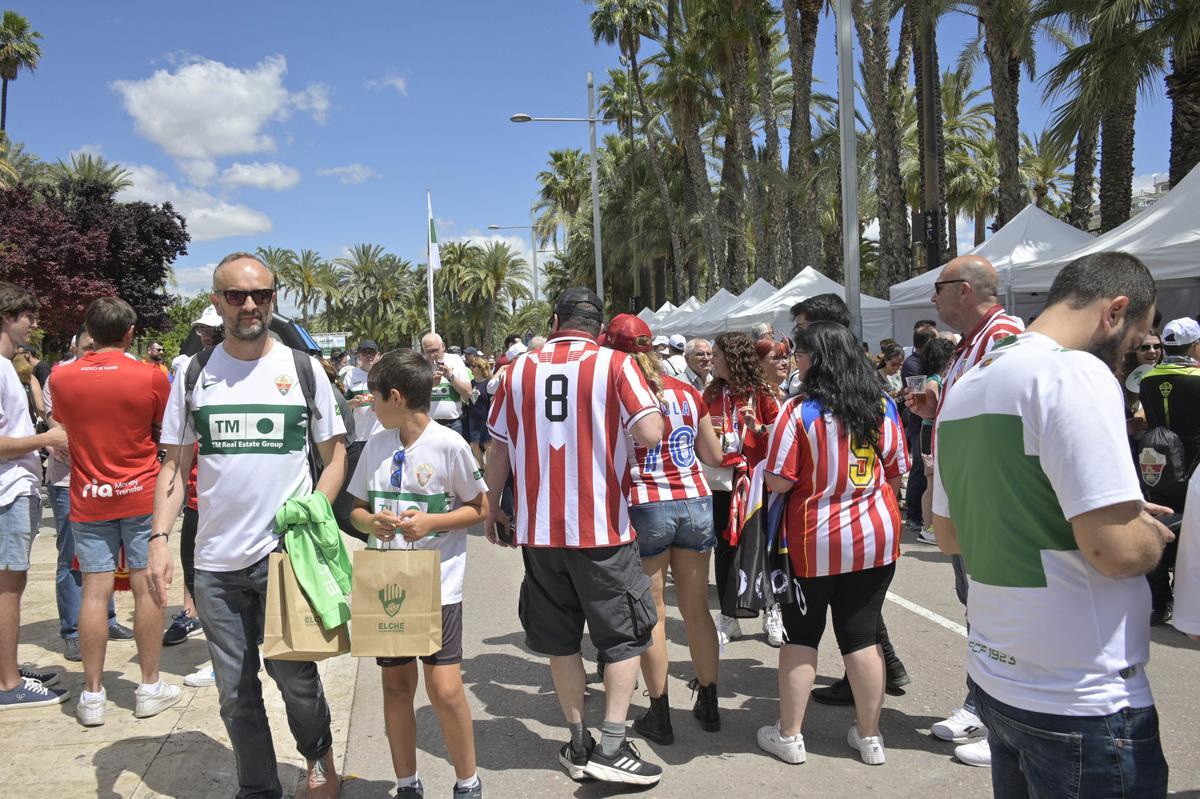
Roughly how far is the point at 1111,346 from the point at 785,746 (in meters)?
2.44

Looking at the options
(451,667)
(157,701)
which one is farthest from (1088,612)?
(157,701)

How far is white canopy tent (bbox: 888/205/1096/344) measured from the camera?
11.4 m

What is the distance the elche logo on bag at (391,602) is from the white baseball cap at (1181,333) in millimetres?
5219

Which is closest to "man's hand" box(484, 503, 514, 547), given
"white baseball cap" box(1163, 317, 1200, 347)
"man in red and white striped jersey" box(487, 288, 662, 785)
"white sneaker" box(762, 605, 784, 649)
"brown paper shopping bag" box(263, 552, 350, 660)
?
"man in red and white striped jersey" box(487, 288, 662, 785)

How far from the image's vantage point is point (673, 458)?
4.12 metres

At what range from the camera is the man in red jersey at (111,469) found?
4301 millimetres

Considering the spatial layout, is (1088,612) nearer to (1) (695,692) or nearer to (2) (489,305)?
(1) (695,692)

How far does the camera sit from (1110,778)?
1808mm

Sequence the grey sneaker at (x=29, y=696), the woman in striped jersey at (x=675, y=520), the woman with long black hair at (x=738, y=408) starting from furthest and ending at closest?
the woman with long black hair at (x=738, y=408) → the grey sneaker at (x=29, y=696) → the woman in striped jersey at (x=675, y=520)

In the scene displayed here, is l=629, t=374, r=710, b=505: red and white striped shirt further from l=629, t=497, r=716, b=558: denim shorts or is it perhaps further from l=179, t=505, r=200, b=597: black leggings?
l=179, t=505, r=200, b=597: black leggings

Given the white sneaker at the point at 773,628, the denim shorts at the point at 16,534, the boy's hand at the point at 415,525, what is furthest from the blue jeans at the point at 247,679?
the white sneaker at the point at 773,628

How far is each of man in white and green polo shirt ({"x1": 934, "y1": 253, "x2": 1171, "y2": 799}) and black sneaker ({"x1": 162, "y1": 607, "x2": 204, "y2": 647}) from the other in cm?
491

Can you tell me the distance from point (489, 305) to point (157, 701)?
5886 cm

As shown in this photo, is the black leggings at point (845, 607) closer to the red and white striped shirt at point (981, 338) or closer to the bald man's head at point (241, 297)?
the red and white striped shirt at point (981, 338)
